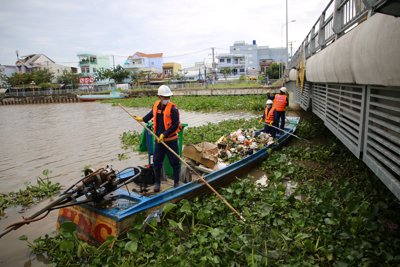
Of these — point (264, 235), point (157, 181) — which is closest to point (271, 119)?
point (157, 181)

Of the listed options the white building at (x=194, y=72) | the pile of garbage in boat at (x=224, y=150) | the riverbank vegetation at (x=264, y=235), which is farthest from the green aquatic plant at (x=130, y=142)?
the white building at (x=194, y=72)

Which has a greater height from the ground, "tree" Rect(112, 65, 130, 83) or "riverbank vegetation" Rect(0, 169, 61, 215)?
"tree" Rect(112, 65, 130, 83)

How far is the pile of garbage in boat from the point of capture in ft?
21.7

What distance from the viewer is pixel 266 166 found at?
7.95 metres

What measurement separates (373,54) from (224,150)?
557cm

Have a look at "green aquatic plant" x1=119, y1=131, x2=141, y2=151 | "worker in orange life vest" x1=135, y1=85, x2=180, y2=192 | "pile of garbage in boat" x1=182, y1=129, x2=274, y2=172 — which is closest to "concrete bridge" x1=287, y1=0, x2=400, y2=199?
"pile of garbage in boat" x1=182, y1=129, x2=274, y2=172

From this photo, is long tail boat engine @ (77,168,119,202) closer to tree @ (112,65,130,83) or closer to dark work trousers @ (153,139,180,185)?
dark work trousers @ (153,139,180,185)

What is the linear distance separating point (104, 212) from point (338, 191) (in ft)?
14.0

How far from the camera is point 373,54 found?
9.29 feet

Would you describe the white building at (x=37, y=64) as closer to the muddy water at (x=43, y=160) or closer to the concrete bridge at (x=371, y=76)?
the muddy water at (x=43, y=160)

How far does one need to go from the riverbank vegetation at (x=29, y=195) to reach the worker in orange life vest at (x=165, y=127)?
3.03 meters

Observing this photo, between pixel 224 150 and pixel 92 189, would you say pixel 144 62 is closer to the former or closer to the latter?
pixel 224 150

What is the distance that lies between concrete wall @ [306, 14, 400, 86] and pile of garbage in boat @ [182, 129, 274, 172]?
3403 mm

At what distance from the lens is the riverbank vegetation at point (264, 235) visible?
3650mm
